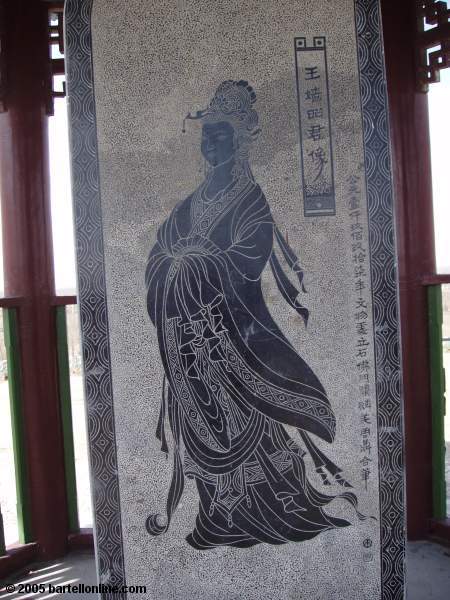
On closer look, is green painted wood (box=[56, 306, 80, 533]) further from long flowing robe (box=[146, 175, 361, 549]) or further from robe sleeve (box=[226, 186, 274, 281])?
robe sleeve (box=[226, 186, 274, 281])

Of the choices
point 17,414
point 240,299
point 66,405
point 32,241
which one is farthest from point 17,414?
point 240,299

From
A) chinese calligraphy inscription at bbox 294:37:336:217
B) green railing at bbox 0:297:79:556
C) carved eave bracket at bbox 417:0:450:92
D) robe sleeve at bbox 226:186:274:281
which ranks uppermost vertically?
carved eave bracket at bbox 417:0:450:92

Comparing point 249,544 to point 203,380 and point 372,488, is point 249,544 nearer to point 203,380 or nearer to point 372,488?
point 372,488

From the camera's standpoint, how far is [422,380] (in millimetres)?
2857

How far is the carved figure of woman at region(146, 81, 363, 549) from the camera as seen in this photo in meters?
2.31

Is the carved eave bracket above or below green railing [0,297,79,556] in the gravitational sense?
above

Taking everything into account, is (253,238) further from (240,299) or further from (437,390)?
(437,390)

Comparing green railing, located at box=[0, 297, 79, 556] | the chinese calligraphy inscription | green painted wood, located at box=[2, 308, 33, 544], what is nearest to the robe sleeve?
the chinese calligraphy inscription

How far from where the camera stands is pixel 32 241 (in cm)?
283

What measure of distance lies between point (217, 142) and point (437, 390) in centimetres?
160

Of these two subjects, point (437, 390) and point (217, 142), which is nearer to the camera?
point (217, 142)

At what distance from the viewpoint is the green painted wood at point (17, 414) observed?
2.77 m

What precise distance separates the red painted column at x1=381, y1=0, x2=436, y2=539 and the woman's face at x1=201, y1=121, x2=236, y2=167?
36.7 inches

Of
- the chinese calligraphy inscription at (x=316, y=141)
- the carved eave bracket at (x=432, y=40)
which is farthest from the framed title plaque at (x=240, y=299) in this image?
the carved eave bracket at (x=432, y=40)
